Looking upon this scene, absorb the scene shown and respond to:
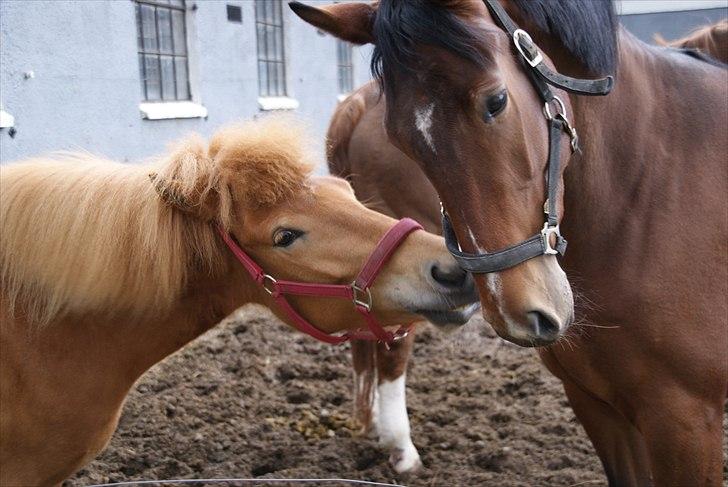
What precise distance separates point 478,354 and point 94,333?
3.41 meters

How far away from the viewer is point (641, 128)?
82.4 inches

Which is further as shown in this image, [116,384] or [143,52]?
[143,52]

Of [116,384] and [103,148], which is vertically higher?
[103,148]

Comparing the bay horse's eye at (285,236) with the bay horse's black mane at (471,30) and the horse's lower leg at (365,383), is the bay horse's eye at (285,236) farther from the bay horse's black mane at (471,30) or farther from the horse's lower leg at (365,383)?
the horse's lower leg at (365,383)

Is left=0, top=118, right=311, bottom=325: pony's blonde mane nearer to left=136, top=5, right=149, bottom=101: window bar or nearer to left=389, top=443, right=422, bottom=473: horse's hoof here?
left=389, top=443, right=422, bottom=473: horse's hoof

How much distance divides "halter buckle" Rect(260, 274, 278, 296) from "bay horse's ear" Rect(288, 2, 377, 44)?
74cm

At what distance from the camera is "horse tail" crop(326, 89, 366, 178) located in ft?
13.3

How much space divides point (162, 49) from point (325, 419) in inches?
196

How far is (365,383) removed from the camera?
3.97 m

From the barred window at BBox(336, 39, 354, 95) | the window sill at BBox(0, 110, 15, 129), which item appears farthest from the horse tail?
the barred window at BBox(336, 39, 354, 95)

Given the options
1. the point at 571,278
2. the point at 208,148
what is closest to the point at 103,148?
the point at 208,148

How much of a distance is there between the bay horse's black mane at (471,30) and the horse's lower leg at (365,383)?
7.82 ft

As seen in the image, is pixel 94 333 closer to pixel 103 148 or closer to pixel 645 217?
pixel 645 217

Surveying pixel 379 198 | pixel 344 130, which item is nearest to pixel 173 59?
pixel 344 130
